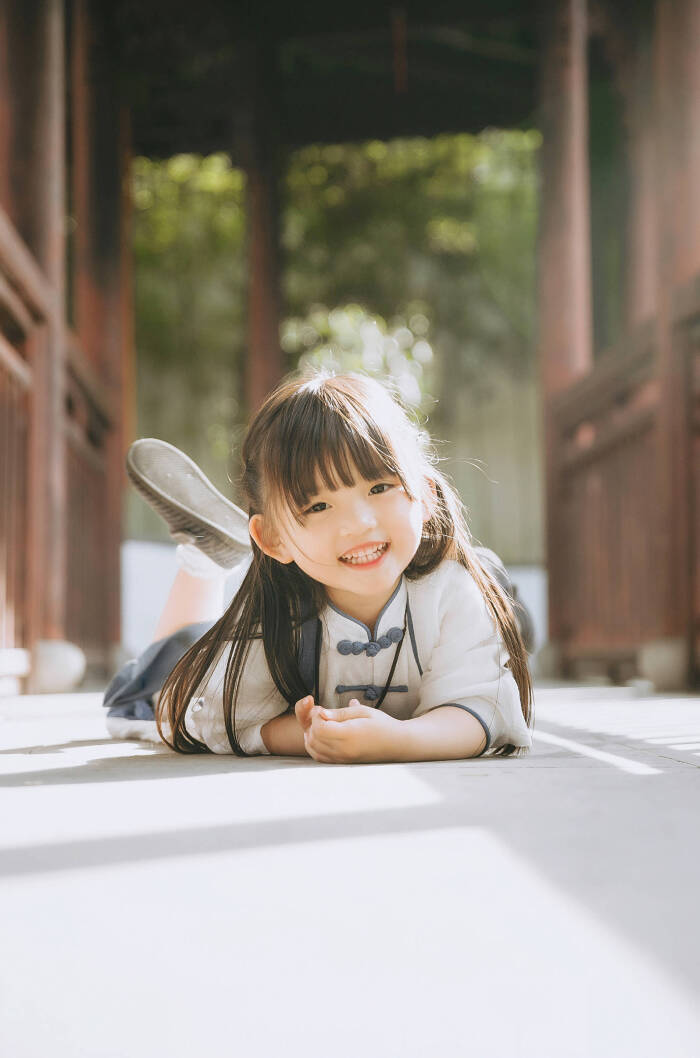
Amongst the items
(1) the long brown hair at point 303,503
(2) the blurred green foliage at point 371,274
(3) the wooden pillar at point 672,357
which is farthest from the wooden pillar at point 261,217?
(1) the long brown hair at point 303,503

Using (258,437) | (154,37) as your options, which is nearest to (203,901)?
(258,437)

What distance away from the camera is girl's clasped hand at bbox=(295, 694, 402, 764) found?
128 centimetres

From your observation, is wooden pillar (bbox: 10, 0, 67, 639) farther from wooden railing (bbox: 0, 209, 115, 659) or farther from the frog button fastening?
the frog button fastening

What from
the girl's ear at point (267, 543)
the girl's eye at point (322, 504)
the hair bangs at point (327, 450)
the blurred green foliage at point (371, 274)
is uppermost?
the blurred green foliage at point (371, 274)

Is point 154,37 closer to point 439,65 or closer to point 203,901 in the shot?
point 439,65

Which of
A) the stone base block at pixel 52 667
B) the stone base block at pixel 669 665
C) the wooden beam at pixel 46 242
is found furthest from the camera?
the wooden beam at pixel 46 242

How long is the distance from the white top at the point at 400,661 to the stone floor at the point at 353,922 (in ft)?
1.33

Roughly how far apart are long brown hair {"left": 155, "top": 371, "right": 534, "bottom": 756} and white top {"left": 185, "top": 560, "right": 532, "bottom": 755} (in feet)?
0.07

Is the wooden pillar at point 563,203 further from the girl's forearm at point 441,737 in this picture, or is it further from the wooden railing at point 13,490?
the girl's forearm at point 441,737

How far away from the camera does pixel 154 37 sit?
592 centimetres

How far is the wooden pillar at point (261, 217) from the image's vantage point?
6.10 metres

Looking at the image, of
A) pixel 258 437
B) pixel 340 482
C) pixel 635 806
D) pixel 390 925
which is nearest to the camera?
pixel 390 925

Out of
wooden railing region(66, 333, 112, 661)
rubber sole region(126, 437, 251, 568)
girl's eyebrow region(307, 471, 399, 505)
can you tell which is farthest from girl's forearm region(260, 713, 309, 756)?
wooden railing region(66, 333, 112, 661)

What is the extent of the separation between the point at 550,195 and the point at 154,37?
2.56 m
